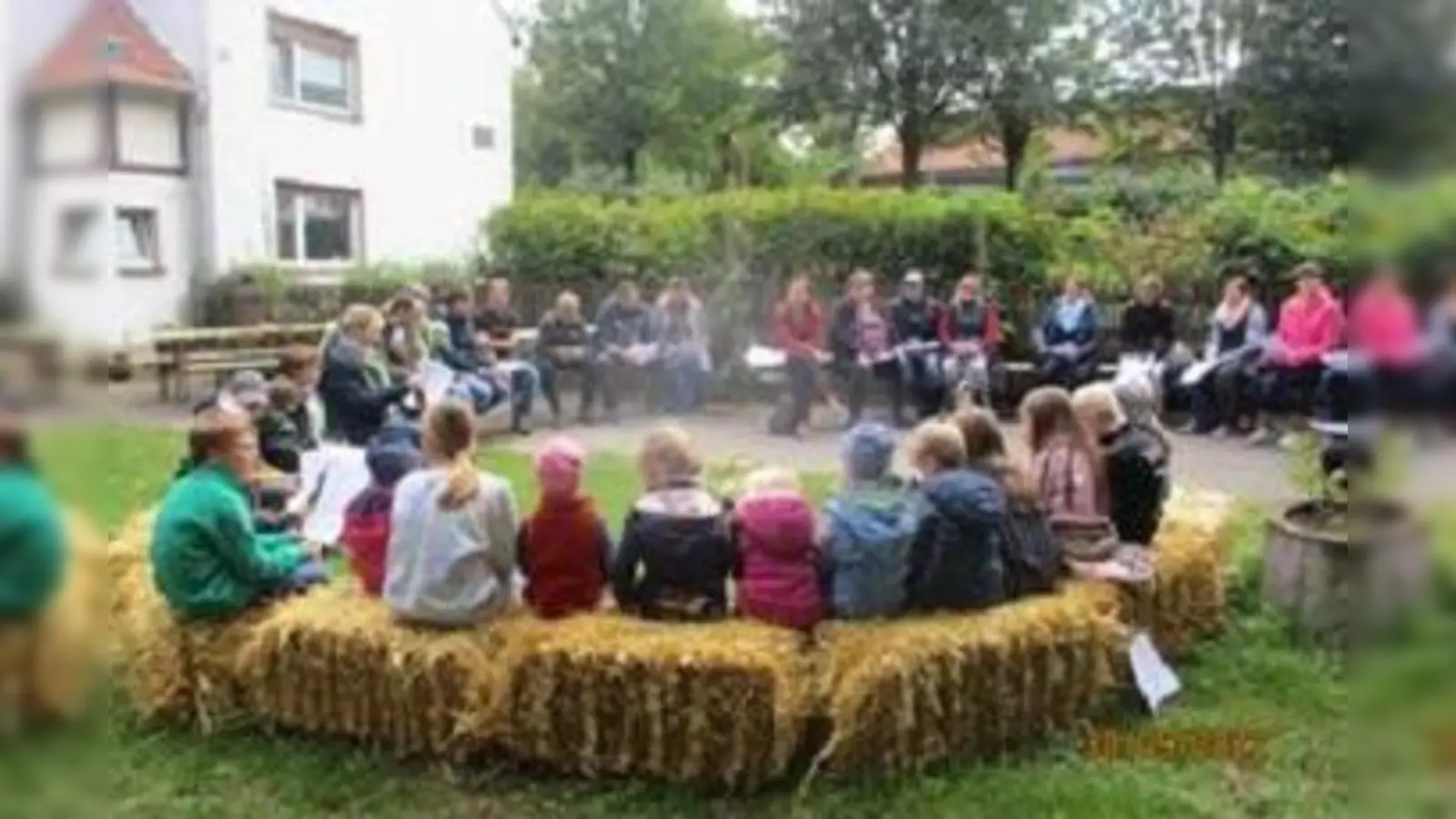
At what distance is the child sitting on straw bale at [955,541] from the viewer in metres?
4.03

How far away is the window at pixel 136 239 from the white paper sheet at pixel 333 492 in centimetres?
489

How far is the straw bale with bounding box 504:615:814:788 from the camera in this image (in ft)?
12.3

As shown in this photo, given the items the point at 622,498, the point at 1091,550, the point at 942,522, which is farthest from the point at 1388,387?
the point at 622,498

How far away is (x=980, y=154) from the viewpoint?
14.2m

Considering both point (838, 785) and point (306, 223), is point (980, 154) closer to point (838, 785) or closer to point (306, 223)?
point (306, 223)

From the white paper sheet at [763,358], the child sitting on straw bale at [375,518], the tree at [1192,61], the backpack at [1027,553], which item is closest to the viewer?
the backpack at [1027,553]

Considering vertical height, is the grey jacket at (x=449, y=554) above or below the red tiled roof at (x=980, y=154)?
below

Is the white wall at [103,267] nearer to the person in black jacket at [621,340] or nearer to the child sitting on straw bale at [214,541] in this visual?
the child sitting on straw bale at [214,541]

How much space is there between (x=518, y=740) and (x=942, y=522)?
118 cm

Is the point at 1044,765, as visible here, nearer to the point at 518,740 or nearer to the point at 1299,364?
the point at 518,740

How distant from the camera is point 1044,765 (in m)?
4.00

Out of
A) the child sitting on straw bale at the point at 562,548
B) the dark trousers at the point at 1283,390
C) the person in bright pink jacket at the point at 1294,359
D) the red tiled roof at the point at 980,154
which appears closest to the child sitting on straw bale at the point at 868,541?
the child sitting on straw bale at the point at 562,548

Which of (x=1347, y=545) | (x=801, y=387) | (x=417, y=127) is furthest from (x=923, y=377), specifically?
(x=1347, y=545)

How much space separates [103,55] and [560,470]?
140 inches
